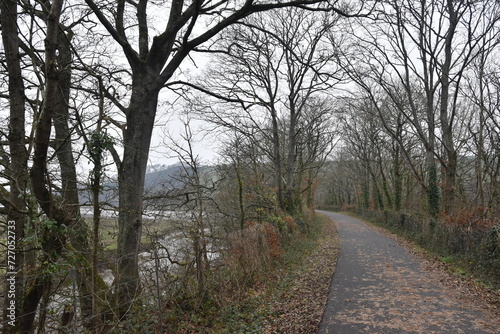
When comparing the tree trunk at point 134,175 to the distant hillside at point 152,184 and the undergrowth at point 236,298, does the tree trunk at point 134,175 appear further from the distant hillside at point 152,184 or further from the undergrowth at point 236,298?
the undergrowth at point 236,298

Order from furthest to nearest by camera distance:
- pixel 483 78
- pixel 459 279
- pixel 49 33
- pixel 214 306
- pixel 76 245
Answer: pixel 483 78 → pixel 459 279 → pixel 214 306 → pixel 76 245 → pixel 49 33

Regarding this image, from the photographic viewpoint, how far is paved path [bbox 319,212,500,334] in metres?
5.47

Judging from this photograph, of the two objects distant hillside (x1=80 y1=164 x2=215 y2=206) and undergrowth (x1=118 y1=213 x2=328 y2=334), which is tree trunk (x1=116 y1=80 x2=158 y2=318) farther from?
undergrowth (x1=118 y1=213 x2=328 y2=334)

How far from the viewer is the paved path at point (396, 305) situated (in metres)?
5.47

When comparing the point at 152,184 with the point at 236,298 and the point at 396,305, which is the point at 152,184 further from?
the point at 396,305

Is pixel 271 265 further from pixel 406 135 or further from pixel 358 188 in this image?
pixel 358 188

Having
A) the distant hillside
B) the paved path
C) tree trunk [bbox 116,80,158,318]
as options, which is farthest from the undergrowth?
the distant hillside

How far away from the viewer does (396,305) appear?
260 inches

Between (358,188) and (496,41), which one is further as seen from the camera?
(358,188)

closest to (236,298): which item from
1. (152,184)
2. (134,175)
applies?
(152,184)

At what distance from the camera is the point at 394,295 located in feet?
23.9

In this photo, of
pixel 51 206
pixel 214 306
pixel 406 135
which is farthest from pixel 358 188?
pixel 51 206

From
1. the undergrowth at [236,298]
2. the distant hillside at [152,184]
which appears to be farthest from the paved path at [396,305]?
the distant hillside at [152,184]

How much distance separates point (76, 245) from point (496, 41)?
17649mm
